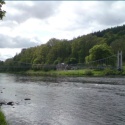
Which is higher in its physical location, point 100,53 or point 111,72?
point 100,53

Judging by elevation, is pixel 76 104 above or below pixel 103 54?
below

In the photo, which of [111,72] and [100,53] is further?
[100,53]

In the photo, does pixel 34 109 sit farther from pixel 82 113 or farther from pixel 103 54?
pixel 103 54

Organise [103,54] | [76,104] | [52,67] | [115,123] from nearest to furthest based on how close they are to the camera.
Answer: [115,123], [76,104], [103,54], [52,67]

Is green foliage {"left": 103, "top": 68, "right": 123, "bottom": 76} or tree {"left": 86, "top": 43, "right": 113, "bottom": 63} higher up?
tree {"left": 86, "top": 43, "right": 113, "bottom": 63}

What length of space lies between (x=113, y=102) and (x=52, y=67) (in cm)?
13037

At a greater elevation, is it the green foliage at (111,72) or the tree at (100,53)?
the tree at (100,53)

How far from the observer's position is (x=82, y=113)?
37906mm

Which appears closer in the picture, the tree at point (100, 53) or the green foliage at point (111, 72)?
the green foliage at point (111, 72)

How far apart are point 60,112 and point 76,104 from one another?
716 cm

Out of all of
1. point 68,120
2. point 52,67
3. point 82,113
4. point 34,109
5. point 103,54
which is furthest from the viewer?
point 52,67

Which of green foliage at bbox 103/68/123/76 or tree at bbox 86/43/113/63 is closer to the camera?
green foliage at bbox 103/68/123/76

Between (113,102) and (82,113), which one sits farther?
(113,102)

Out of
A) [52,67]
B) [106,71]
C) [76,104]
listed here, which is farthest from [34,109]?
[52,67]
